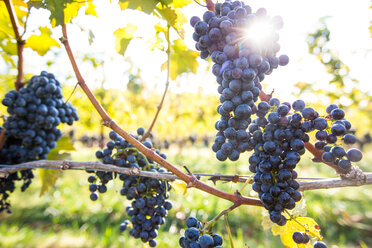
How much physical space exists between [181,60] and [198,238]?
3.94ft

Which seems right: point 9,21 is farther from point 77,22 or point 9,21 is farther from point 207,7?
point 207,7

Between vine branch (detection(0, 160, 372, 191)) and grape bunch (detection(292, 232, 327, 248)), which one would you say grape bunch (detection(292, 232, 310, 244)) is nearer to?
grape bunch (detection(292, 232, 327, 248))

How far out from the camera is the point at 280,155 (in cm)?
94

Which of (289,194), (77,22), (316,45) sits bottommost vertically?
(289,194)

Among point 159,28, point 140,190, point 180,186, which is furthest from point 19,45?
point 180,186

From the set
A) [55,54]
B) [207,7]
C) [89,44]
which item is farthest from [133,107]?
[207,7]

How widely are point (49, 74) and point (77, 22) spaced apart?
0.37m

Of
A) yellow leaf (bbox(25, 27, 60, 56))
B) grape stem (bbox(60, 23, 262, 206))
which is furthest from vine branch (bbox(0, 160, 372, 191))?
yellow leaf (bbox(25, 27, 60, 56))

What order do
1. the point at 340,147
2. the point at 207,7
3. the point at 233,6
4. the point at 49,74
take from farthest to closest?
the point at 49,74 < the point at 207,7 < the point at 233,6 < the point at 340,147

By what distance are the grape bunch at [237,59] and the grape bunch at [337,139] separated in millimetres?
281

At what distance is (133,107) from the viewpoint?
23.1 ft

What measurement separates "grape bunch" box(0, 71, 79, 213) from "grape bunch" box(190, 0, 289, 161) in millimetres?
1031

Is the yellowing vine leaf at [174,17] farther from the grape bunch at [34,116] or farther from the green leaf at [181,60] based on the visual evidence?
the grape bunch at [34,116]

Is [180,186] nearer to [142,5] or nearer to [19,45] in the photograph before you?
[142,5]
